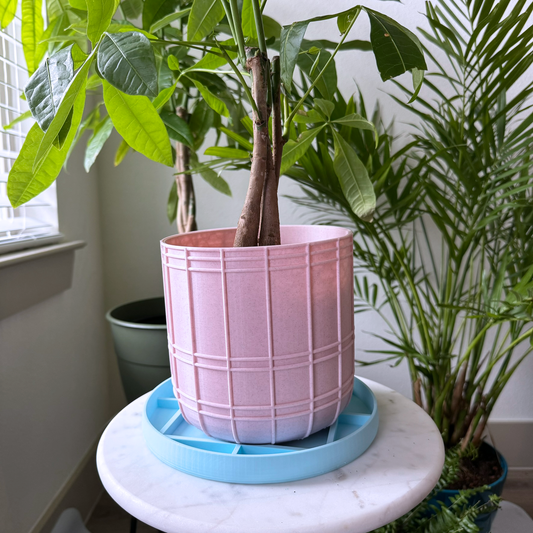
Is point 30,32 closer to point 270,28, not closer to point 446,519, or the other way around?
point 270,28

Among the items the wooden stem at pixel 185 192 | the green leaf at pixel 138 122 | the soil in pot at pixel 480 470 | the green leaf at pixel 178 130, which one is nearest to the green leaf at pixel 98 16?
the green leaf at pixel 138 122

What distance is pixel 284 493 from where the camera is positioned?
18.5 inches

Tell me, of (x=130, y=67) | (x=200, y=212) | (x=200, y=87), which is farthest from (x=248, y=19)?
(x=200, y=212)

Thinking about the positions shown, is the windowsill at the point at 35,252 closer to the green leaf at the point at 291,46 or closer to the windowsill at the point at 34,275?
the windowsill at the point at 34,275

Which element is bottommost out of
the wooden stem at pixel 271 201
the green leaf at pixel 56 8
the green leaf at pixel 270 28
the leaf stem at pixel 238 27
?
the wooden stem at pixel 271 201

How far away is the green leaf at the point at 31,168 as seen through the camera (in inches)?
18.1

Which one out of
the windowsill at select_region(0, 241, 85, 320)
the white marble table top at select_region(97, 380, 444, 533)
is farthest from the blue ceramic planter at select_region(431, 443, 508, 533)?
the windowsill at select_region(0, 241, 85, 320)

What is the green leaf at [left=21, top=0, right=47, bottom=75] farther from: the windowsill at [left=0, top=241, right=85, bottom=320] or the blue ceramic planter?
the blue ceramic planter

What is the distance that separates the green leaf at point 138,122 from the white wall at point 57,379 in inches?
23.8

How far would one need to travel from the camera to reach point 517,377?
1.53m

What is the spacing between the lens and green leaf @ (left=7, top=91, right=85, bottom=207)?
46 cm

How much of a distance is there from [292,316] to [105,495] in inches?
50.0

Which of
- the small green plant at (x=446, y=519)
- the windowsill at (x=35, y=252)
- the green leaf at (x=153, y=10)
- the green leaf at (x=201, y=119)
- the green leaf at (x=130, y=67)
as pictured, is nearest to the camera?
the green leaf at (x=130, y=67)

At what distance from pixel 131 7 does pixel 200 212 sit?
714 mm
